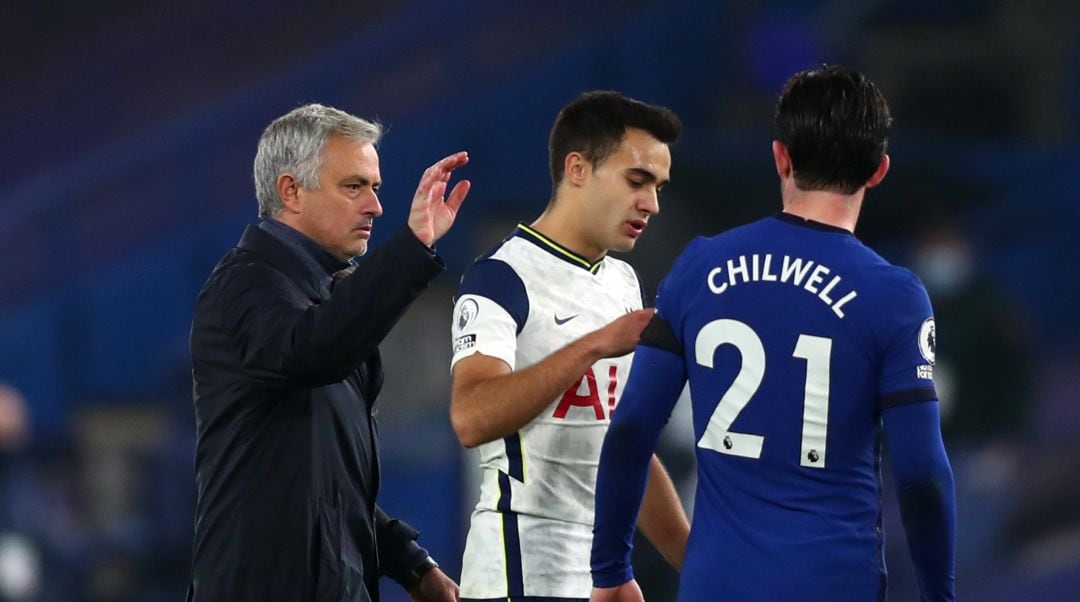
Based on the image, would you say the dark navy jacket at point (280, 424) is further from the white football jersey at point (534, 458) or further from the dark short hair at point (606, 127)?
the dark short hair at point (606, 127)

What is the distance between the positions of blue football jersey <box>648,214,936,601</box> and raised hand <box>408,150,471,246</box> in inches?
22.7

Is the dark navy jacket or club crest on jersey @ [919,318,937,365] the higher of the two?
club crest on jersey @ [919,318,937,365]

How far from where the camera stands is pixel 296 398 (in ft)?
11.2

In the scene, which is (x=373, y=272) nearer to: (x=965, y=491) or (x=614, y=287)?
(x=614, y=287)

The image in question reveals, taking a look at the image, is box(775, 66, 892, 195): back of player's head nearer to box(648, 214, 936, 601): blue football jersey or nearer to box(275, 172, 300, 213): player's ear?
box(648, 214, 936, 601): blue football jersey

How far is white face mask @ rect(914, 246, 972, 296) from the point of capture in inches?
329

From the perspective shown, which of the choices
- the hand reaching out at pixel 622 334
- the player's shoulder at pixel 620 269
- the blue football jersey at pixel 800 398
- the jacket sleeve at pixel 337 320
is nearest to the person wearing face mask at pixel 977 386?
the player's shoulder at pixel 620 269

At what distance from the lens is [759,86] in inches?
435

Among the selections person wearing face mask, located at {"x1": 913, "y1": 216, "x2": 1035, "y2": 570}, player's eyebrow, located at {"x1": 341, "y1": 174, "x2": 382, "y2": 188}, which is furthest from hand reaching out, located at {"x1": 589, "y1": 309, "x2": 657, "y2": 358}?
person wearing face mask, located at {"x1": 913, "y1": 216, "x2": 1035, "y2": 570}

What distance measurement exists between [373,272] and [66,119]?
11.1 metres

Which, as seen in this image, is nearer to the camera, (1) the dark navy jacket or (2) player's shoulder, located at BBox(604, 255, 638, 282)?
(1) the dark navy jacket

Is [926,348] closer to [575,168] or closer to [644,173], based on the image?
[644,173]

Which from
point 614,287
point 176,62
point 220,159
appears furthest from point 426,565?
point 176,62

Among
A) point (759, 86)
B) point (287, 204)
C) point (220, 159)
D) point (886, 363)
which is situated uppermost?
point (759, 86)
